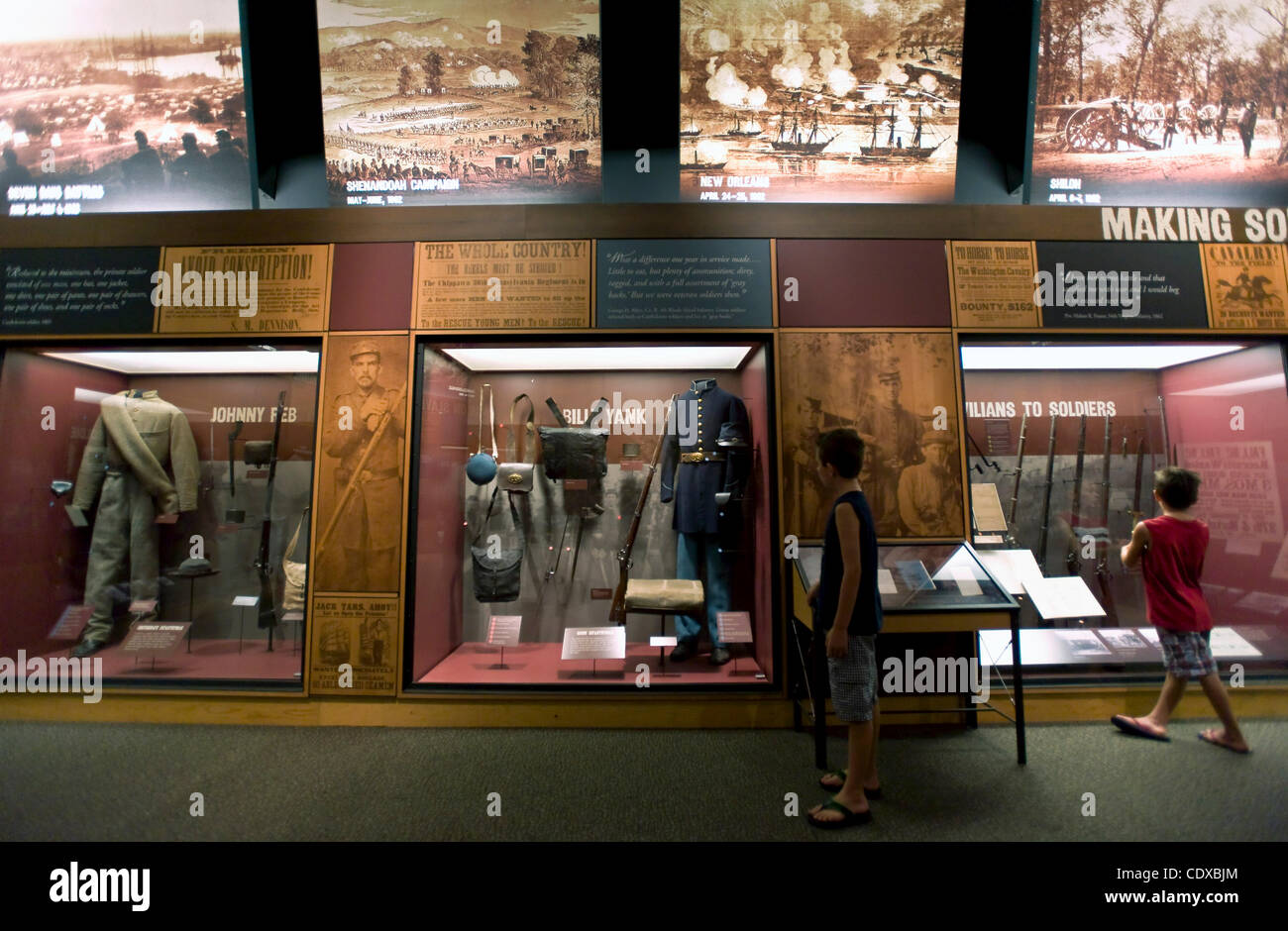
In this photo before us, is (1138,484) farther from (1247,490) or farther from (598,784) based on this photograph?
(598,784)

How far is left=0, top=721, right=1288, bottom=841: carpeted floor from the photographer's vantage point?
217cm

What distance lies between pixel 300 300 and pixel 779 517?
348cm

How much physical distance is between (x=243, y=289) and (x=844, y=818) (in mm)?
4642

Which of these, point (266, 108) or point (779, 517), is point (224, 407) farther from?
point (779, 517)

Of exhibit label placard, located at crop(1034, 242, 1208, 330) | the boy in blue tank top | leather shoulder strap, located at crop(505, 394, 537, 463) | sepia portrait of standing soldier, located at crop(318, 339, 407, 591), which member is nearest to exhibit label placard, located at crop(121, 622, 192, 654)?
sepia portrait of standing soldier, located at crop(318, 339, 407, 591)

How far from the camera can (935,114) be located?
135 inches

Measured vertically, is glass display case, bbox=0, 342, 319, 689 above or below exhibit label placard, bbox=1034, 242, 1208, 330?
below

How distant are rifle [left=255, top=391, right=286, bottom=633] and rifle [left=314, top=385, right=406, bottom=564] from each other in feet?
2.99

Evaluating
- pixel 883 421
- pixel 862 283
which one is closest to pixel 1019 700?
pixel 883 421

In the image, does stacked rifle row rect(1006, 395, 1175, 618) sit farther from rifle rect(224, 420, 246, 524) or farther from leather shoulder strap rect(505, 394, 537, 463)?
rifle rect(224, 420, 246, 524)

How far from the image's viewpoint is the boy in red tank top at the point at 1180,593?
103 inches

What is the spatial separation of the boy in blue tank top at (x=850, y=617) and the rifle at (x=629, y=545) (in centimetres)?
167

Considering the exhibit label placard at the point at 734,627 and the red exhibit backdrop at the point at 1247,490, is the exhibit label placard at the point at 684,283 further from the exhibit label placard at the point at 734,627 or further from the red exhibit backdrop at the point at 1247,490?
the red exhibit backdrop at the point at 1247,490
